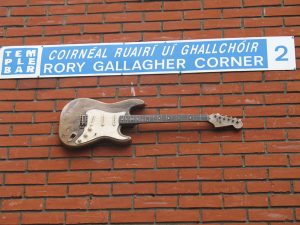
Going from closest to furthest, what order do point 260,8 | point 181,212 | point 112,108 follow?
point 181,212
point 112,108
point 260,8

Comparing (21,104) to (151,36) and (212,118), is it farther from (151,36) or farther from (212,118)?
(212,118)

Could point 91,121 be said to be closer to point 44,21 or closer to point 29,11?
point 44,21

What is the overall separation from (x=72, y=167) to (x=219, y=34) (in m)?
1.40

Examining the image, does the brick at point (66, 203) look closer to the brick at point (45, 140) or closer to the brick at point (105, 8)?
the brick at point (45, 140)

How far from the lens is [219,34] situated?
3990mm

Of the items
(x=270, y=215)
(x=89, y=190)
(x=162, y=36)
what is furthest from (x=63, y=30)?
(x=270, y=215)

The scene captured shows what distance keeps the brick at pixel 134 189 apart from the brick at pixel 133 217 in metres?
0.13

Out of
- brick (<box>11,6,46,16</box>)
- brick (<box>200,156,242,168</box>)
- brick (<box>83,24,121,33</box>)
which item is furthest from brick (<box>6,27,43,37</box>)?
brick (<box>200,156,242,168</box>)

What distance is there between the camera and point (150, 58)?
3.95 metres

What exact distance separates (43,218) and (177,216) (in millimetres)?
857

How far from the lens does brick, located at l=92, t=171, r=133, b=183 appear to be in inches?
143

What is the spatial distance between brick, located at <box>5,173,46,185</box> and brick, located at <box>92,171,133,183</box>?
0.35m

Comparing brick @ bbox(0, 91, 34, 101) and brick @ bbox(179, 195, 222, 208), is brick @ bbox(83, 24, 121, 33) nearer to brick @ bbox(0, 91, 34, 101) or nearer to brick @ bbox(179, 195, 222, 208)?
brick @ bbox(0, 91, 34, 101)

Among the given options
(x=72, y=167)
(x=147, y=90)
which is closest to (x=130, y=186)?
(x=72, y=167)
